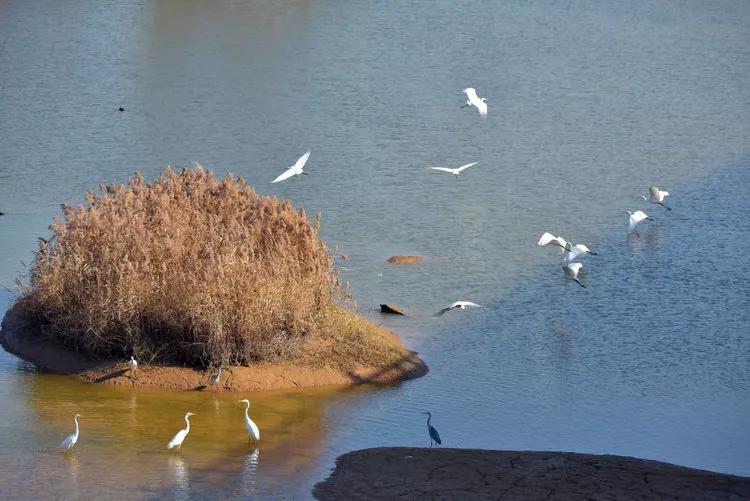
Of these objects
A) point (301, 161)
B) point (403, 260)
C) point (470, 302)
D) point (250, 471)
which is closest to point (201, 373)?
point (250, 471)

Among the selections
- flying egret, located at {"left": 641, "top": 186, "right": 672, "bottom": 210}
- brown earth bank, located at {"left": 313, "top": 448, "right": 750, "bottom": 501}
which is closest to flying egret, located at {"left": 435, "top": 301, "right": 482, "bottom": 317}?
brown earth bank, located at {"left": 313, "top": 448, "right": 750, "bottom": 501}

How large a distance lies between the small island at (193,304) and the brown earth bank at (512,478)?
236 cm

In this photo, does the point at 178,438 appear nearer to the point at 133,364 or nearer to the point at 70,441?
the point at 70,441

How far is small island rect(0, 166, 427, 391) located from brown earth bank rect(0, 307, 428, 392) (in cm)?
1

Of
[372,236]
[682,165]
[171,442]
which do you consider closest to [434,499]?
[171,442]

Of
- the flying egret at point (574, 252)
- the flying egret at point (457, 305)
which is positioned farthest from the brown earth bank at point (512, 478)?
the flying egret at point (574, 252)

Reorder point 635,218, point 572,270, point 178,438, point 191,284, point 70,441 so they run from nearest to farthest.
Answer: point 70,441
point 178,438
point 191,284
point 572,270
point 635,218

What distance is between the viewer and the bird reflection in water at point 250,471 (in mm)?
12297

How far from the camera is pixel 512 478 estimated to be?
12.3m

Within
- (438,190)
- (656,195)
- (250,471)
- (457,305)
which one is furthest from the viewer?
(438,190)

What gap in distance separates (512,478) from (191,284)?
4.72 metres

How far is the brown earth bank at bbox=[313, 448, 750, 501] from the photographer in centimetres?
1191

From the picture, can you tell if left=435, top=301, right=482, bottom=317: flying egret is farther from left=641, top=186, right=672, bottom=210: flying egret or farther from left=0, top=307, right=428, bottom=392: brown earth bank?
left=641, top=186, right=672, bottom=210: flying egret

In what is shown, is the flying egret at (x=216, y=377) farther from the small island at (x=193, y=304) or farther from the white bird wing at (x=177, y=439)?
the white bird wing at (x=177, y=439)
